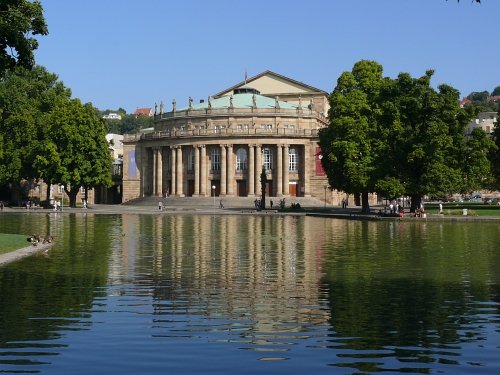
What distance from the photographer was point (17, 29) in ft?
94.8

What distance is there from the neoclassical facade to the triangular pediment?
17723 mm

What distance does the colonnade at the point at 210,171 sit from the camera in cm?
13212

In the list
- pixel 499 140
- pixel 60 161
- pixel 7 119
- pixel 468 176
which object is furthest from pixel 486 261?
pixel 7 119

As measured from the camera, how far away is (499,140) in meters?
96.0

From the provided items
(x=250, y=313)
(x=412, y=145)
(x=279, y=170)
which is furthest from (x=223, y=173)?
(x=250, y=313)

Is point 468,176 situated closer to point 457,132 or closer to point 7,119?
point 457,132

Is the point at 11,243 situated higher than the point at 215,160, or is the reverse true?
the point at 215,160

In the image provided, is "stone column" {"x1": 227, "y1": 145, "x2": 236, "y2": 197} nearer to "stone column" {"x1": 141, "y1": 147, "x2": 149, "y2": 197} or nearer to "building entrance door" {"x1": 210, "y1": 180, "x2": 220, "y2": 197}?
A: "building entrance door" {"x1": 210, "y1": 180, "x2": 220, "y2": 197}

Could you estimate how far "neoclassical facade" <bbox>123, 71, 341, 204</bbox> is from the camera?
434 ft

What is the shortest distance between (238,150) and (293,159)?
983cm

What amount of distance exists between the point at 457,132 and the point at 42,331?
6810 centimetres

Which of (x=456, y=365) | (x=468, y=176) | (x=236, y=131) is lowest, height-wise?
(x=456, y=365)

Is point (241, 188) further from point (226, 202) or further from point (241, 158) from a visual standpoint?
point (226, 202)

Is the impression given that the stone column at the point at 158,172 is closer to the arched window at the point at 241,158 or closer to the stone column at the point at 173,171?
the stone column at the point at 173,171
